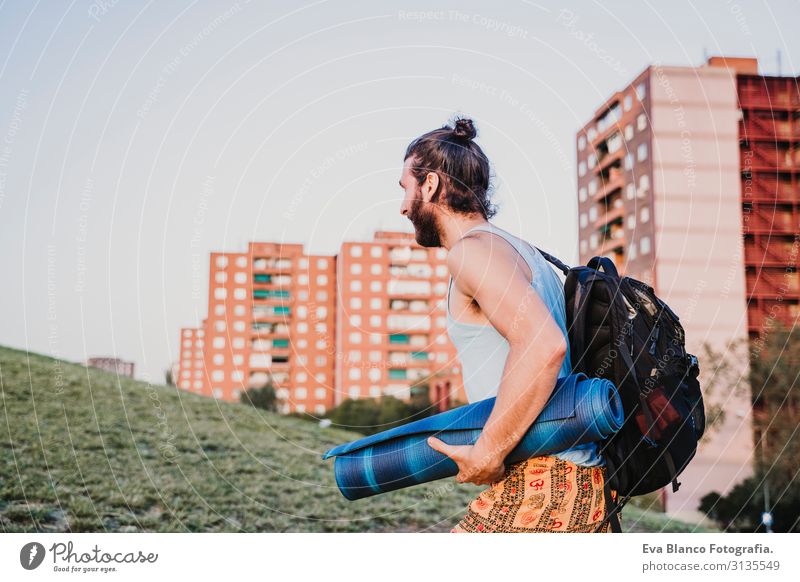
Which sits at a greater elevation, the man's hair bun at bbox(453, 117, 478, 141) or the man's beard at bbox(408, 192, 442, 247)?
the man's hair bun at bbox(453, 117, 478, 141)

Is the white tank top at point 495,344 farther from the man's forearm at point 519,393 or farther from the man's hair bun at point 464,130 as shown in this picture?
the man's hair bun at point 464,130

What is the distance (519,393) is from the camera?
1.94 meters

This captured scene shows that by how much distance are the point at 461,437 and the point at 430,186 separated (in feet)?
2.24

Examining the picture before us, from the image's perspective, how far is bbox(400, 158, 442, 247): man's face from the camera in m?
2.32

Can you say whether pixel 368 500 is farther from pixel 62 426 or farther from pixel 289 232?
pixel 289 232

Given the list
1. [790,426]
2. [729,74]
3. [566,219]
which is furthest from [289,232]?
[729,74]

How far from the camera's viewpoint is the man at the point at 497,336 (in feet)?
6.39

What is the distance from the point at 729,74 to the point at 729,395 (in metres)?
13.8

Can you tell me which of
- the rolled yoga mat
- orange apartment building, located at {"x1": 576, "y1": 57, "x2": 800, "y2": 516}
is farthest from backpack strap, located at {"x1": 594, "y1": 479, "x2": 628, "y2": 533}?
orange apartment building, located at {"x1": 576, "y1": 57, "x2": 800, "y2": 516}

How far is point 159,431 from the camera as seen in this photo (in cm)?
946

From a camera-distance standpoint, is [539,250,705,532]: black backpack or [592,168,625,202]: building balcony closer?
[539,250,705,532]: black backpack

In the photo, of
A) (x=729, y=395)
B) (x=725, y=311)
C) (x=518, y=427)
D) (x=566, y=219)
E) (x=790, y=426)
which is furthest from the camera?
(x=725, y=311)
